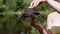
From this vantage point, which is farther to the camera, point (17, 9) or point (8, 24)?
point (8, 24)

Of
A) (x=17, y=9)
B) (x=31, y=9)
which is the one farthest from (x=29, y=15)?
(x=17, y=9)

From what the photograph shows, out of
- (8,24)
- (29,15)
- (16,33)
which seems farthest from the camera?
(8,24)

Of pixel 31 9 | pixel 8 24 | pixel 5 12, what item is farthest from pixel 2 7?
pixel 31 9

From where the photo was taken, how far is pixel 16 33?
4637 mm

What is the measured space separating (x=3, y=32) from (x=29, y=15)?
418 centimetres

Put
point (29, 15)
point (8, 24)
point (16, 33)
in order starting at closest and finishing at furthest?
point (29, 15)
point (16, 33)
point (8, 24)

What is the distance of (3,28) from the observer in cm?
502

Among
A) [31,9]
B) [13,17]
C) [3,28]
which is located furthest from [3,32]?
[31,9]

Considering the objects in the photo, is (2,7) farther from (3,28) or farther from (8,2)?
(3,28)

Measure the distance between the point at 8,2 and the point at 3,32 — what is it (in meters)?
0.74

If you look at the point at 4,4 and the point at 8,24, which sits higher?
the point at 4,4

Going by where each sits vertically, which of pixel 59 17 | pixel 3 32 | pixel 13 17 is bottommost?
pixel 3 32

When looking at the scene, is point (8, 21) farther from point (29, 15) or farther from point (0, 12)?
point (29, 15)

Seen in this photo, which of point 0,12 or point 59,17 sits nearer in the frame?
point 59,17
